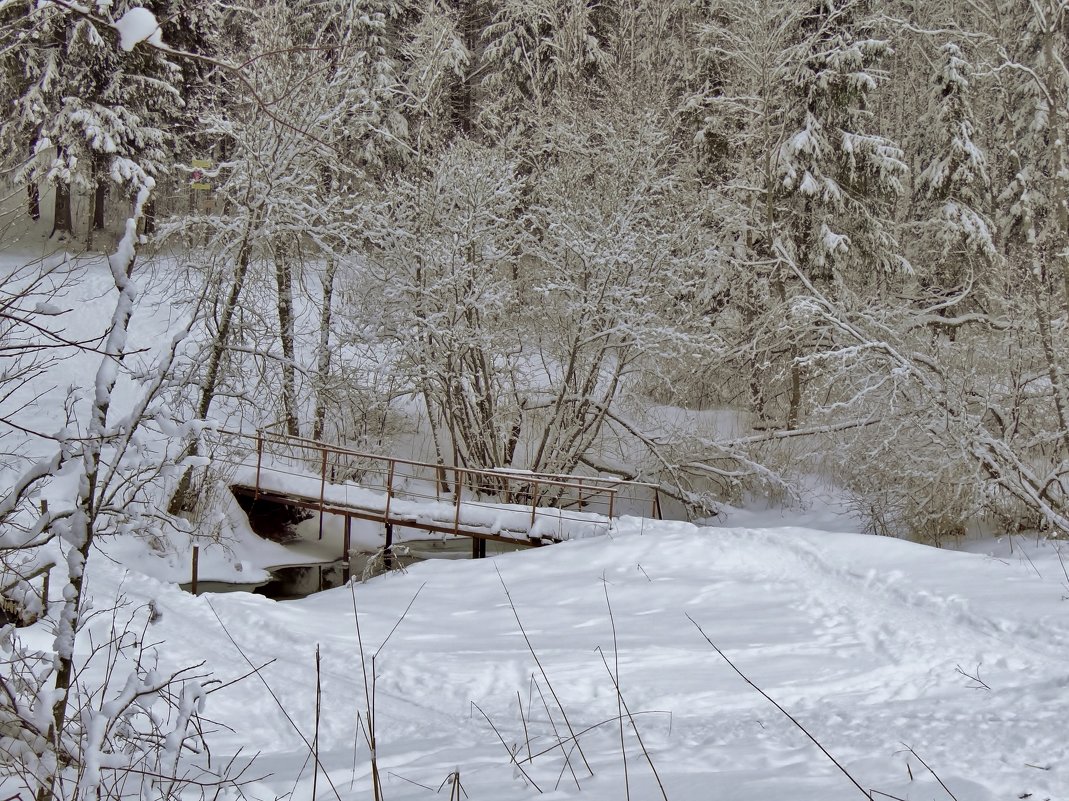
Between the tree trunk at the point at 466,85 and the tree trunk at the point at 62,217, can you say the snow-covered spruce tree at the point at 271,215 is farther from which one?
the tree trunk at the point at 62,217

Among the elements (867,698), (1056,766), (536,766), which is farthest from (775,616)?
(536,766)

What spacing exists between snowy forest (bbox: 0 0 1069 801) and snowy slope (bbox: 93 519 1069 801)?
3507 mm

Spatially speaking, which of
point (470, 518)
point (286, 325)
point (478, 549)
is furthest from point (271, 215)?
point (478, 549)

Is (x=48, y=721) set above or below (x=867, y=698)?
above

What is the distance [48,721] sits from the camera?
243cm

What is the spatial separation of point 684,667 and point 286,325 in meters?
14.0

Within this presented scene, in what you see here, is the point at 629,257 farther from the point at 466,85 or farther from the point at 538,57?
the point at 466,85

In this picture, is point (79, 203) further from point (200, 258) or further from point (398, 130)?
point (200, 258)

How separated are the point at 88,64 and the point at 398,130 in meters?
9.30

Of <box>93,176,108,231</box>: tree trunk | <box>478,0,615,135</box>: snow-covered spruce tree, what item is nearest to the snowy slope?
<box>478,0,615,135</box>: snow-covered spruce tree

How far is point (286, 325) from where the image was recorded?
1902 cm

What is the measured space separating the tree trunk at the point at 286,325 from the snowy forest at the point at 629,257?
0.08m

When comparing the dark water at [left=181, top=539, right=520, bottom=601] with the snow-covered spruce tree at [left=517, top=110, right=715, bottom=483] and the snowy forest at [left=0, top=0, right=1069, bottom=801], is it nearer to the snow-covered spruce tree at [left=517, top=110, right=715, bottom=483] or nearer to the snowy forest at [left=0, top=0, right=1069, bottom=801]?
the snowy forest at [left=0, top=0, right=1069, bottom=801]

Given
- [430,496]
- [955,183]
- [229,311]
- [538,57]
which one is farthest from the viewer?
[538,57]
